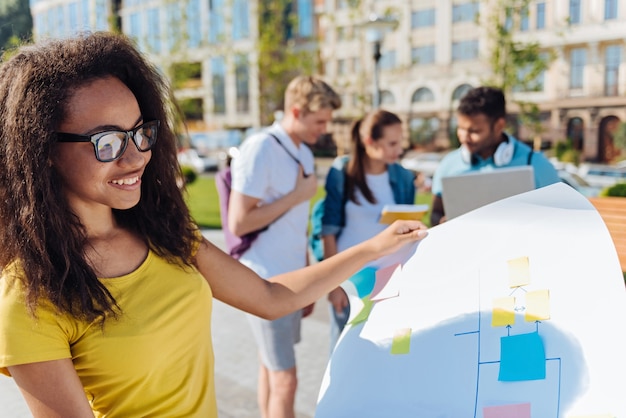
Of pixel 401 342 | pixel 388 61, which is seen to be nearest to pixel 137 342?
pixel 401 342

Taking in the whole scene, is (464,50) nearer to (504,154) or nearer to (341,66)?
(341,66)

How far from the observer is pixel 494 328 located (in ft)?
3.94

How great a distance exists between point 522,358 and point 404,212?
97 centimetres

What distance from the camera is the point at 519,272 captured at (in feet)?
4.07

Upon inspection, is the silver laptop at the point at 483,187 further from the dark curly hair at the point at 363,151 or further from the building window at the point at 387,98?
the building window at the point at 387,98

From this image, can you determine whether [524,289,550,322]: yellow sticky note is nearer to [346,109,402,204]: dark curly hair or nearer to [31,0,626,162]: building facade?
[346,109,402,204]: dark curly hair

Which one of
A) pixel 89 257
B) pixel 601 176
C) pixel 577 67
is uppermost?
pixel 577 67

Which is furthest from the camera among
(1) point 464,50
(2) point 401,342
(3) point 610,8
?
(1) point 464,50

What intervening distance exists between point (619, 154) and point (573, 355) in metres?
29.0

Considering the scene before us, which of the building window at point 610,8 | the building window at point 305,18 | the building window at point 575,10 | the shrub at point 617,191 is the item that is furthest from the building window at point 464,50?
the shrub at point 617,191

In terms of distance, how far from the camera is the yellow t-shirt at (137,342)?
108cm

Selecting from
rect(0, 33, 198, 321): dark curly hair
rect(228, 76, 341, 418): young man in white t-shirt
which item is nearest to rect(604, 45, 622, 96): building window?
rect(228, 76, 341, 418): young man in white t-shirt

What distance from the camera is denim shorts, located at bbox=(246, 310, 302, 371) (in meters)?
2.47

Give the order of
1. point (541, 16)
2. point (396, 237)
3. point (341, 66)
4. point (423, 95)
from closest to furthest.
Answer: point (396, 237) < point (541, 16) < point (423, 95) < point (341, 66)
